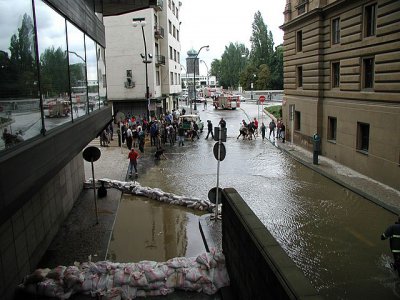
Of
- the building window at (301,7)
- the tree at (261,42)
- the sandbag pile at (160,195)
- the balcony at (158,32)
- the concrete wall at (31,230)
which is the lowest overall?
the sandbag pile at (160,195)

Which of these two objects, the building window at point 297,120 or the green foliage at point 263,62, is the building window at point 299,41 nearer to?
the building window at point 297,120

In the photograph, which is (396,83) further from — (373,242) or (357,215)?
(373,242)

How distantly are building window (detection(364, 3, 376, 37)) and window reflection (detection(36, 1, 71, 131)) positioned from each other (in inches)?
607

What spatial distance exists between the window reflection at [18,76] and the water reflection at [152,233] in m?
5.29

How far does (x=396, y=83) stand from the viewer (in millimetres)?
16281

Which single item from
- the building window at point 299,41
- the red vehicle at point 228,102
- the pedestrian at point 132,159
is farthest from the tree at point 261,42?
the pedestrian at point 132,159

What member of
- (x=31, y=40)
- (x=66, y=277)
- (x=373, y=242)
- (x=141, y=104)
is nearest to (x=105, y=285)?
(x=66, y=277)

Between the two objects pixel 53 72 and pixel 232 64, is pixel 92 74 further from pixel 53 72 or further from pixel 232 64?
pixel 232 64

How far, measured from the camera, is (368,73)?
1944cm

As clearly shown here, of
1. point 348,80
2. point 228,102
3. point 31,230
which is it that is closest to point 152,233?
point 31,230

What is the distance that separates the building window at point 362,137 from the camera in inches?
760

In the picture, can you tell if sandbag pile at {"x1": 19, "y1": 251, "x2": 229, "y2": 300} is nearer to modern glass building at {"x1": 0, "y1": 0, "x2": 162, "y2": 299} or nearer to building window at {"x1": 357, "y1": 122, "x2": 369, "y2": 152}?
modern glass building at {"x1": 0, "y1": 0, "x2": 162, "y2": 299}

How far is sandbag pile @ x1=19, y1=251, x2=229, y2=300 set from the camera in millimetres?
7648

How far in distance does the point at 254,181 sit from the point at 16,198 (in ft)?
46.6
